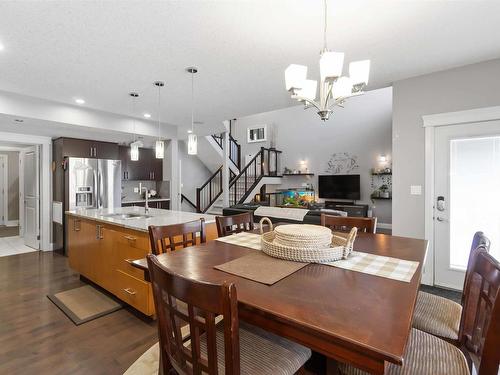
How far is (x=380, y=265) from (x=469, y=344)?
0.45 meters

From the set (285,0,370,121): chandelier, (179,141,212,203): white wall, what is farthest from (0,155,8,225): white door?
(285,0,370,121): chandelier

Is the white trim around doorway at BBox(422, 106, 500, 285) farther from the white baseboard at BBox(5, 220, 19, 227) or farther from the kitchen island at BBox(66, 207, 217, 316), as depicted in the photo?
the white baseboard at BBox(5, 220, 19, 227)

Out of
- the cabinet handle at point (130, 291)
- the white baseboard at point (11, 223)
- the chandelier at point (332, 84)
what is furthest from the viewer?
the white baseboard at point (11, 223)

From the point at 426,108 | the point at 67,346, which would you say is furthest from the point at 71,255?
the point at 426,108

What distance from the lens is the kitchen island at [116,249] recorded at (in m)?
2.44

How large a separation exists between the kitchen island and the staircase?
4452 mm

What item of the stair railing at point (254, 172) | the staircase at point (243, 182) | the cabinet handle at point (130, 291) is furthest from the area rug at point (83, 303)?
the stair railing at point (254, 172)

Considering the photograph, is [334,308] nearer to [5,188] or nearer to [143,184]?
[143,184]

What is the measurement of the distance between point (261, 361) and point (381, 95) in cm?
822

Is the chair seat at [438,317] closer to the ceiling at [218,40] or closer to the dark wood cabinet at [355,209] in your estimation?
the ceiling at [218,40]

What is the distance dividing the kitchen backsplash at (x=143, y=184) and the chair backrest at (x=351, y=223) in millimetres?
4605

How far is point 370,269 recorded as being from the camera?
1.25m

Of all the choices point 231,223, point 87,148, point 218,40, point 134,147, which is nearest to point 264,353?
point 231,223

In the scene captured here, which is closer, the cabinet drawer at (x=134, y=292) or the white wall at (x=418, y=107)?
the cabinet drawer at (x=134, y=292)
